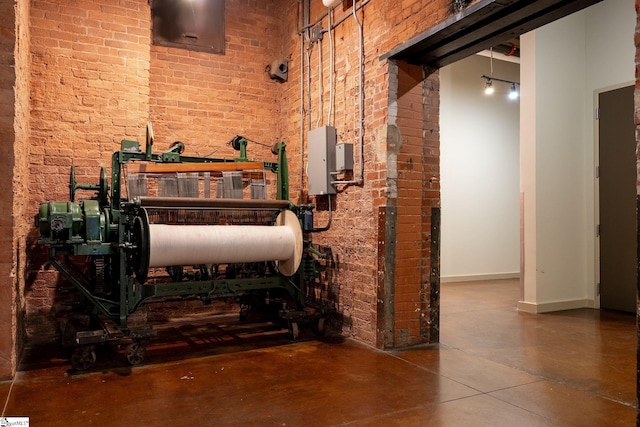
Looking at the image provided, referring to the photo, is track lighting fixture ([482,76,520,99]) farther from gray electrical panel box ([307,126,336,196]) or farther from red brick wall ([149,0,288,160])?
gray electrical panel box ([307,126,336,196])

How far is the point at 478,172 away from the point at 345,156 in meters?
5.06

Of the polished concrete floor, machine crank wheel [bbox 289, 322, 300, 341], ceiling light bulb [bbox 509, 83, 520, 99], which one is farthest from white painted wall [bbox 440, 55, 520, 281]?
machine crank wheel [bbox 289, 322, 300, 341]

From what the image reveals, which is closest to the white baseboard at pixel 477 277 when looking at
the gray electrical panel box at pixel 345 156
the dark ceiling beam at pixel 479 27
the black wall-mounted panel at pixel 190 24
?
the gray electrical panel box at pixel 345 156

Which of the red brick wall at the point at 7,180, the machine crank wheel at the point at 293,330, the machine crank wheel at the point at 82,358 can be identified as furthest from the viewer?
the machine crank wheel at the point at 293,330

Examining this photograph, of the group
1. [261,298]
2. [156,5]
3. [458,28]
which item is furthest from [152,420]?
[156,5]

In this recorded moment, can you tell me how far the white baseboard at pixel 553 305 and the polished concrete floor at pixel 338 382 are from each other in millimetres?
965

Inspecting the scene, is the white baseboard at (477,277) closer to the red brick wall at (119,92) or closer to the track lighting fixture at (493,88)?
the track lighting fixture at (493,88)

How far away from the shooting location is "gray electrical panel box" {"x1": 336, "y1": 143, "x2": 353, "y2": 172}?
471cm

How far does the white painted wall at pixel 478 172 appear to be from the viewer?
8672 millimetres

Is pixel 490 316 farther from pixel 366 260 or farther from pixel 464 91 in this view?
pixel 464 91

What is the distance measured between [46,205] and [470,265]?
7.08m

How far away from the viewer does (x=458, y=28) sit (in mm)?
3686

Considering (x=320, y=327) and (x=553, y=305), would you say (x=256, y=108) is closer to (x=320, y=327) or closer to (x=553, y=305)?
(x=320, y=327)

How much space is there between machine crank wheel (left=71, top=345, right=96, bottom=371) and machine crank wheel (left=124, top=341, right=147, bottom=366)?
25cm
